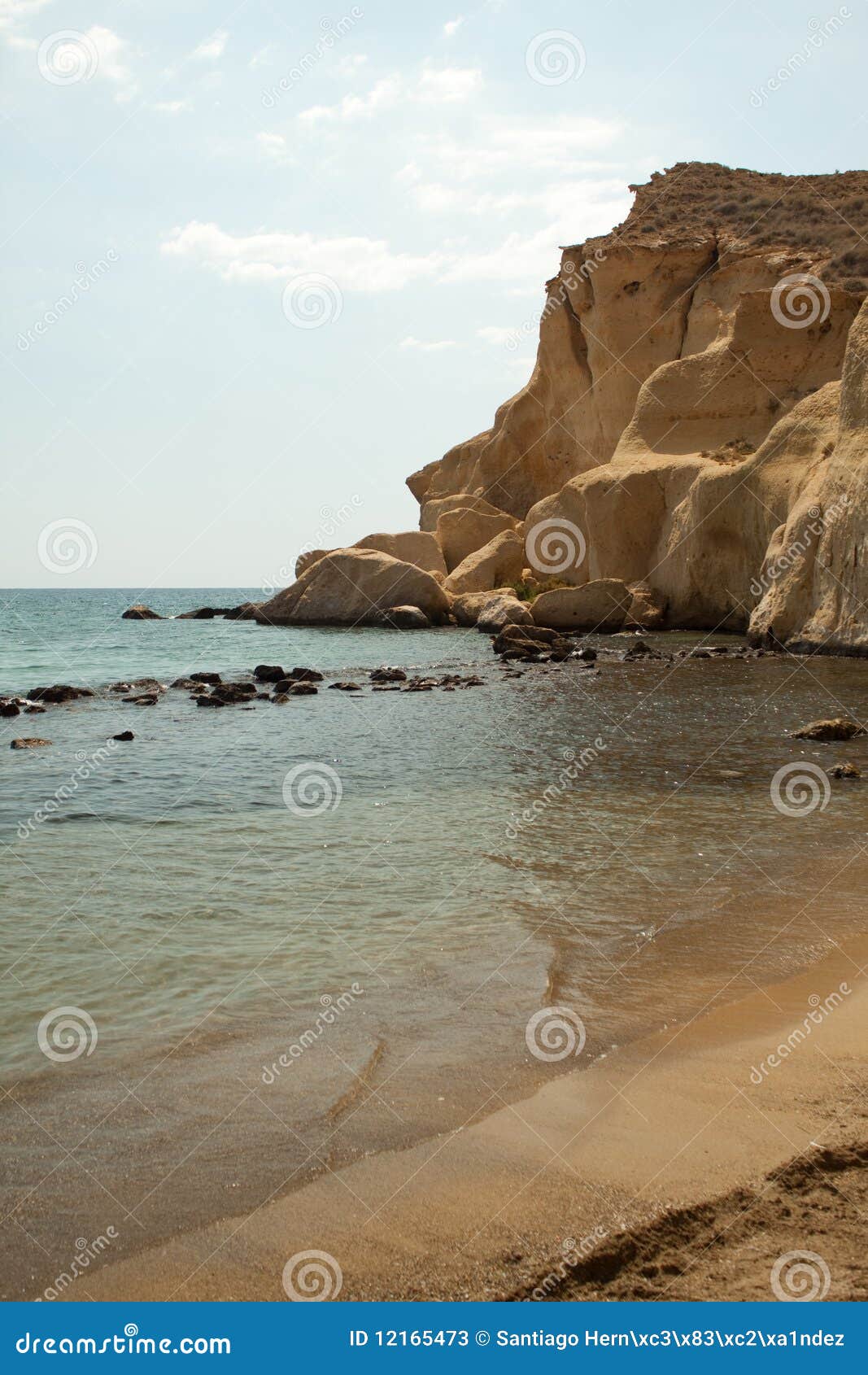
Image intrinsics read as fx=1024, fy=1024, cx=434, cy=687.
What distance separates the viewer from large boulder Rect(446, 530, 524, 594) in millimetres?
50500

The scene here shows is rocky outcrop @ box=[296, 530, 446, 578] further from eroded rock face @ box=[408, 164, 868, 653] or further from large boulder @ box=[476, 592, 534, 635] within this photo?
large boulder @ box=[476, 592, 534, 635]

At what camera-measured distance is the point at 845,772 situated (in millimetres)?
13258

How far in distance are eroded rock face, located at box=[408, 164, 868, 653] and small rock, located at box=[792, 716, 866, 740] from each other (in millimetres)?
9804

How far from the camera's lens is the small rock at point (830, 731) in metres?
16.0

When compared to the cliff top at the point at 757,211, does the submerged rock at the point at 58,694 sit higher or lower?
lower

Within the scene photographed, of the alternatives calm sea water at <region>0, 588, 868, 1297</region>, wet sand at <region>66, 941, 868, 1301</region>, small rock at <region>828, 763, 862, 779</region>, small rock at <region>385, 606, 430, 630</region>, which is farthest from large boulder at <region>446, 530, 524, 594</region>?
wet sand at <region>66, 941, 868, 1301</region>

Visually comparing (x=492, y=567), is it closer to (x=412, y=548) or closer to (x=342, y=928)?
(x=412, y=548)

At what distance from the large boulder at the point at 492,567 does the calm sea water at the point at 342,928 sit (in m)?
32.9

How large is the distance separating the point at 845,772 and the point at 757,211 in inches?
1859

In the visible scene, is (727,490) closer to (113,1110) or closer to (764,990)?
(764,990)

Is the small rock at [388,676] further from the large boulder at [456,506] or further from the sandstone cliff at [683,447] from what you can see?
the large boulder at [456,506]

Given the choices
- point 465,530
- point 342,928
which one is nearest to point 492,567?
point 465,530

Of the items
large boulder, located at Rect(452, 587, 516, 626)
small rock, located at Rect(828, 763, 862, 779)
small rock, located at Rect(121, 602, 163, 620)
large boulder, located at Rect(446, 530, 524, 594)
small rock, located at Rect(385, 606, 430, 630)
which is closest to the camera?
small rock, located at Rect(828, 763, 862, 779)

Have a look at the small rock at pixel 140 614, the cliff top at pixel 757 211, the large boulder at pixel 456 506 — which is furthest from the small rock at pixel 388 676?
the small rock at pixel 140 614
